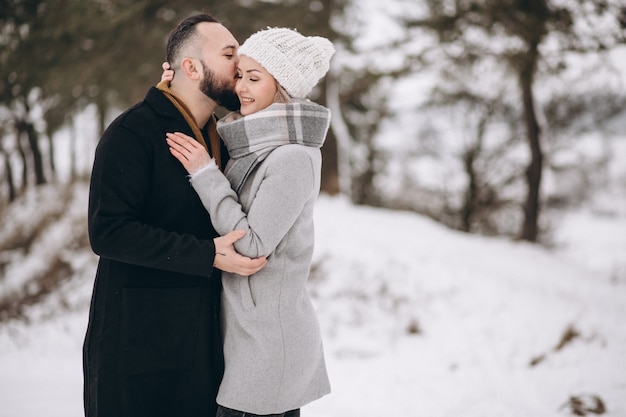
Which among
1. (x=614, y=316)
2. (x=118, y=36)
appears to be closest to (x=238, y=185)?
(x=614, y=316)

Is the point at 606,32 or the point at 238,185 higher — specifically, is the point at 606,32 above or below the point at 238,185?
above

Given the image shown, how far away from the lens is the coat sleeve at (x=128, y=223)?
2.06m

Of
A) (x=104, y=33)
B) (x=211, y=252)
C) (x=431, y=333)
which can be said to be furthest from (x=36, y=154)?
(x=211, y=252)

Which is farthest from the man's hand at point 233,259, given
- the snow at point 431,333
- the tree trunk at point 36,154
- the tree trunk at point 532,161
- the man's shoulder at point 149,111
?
the tree trunk at point 36,154

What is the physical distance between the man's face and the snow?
269 cm

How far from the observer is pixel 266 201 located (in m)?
2.08

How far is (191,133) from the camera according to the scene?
2.37 metres

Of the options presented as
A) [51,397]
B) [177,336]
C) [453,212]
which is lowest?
[453,212]

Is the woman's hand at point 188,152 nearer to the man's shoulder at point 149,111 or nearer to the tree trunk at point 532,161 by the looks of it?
the man's shoulder at point 149,111

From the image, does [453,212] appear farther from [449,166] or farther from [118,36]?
[118,36]

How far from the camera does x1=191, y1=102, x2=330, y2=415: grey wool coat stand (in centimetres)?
209

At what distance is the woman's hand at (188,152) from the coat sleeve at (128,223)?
0.14 m

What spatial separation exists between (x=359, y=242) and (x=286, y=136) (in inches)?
248

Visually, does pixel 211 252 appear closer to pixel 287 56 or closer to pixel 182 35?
pixel 287 56
